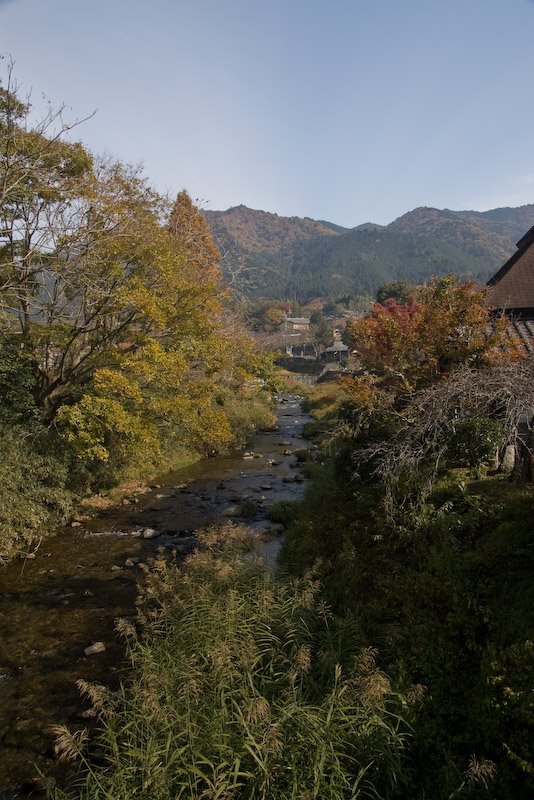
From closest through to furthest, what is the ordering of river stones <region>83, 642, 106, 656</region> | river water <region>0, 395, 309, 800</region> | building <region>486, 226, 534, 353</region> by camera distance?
1. river water <region>0, 395, 309, 800</region>
2. river stones <region>83, 642, 106, 656</region>
3. building <region>486, 226, 534, 353</region>

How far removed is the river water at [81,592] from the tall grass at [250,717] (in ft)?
4.26

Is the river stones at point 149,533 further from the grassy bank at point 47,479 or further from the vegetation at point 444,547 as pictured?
the vegetation at point 444,547

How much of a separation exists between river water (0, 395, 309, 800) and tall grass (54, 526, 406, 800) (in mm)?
1298

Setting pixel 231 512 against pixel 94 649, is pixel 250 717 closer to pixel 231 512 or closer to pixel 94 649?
pixel 94 649

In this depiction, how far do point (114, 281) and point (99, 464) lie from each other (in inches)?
265

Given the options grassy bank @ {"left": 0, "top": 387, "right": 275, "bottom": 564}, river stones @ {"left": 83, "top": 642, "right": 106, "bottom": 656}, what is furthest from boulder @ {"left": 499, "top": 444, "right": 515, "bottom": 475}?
river stones @ {"left": 83, "top": 642, "right": 106, "bottom": 656}

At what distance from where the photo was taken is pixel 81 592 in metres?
10.3

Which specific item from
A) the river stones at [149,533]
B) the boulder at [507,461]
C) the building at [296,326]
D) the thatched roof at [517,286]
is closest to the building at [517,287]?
the thatched roof at [517,286]

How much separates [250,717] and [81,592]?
7.25 metres

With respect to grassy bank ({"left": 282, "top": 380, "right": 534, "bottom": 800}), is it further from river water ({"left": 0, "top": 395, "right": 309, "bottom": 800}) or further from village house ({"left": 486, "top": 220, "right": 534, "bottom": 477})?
village house ({"left": 486, "top": 220, "right": 534, "bottom": 477})

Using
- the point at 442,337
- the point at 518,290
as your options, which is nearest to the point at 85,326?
the point at 442,337

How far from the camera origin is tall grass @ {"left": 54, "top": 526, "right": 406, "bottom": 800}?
14.4ft

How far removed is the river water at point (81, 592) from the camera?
22.2 ft

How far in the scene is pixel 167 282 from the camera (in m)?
13.6
